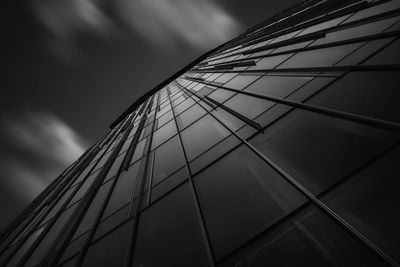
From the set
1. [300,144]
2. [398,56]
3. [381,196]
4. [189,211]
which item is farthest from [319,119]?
[189,211]

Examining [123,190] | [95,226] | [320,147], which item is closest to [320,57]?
[320,147]

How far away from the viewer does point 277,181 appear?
517 cm

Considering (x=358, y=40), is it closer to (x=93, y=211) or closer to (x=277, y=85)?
(x=277, y=85)

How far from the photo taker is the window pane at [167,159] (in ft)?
28.2

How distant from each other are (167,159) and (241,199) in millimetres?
4807

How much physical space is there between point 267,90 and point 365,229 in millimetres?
6610

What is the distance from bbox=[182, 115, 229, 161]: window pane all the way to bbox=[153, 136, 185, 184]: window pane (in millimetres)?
332

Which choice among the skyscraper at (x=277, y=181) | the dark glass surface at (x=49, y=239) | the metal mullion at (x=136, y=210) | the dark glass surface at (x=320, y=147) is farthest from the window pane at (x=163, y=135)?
the dark glass surface at (x=320, y=147)

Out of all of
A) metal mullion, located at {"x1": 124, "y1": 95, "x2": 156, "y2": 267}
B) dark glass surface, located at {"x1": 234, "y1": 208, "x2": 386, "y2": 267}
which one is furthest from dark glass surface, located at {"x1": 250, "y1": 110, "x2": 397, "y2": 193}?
metal mullion, located at {"x1": 124, "y1": 95, "x2": 156, "y2": 267}

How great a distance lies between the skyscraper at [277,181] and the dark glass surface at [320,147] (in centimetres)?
2

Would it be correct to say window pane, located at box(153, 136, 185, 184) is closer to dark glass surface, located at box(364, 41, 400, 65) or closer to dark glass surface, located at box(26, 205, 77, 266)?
dark glass surface, located at box(26, 205, 77, 266)

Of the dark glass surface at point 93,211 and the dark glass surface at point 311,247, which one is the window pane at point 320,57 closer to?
the dark glass surface at point 311,247

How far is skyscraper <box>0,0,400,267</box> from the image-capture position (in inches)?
151

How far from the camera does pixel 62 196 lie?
45.2 ft
